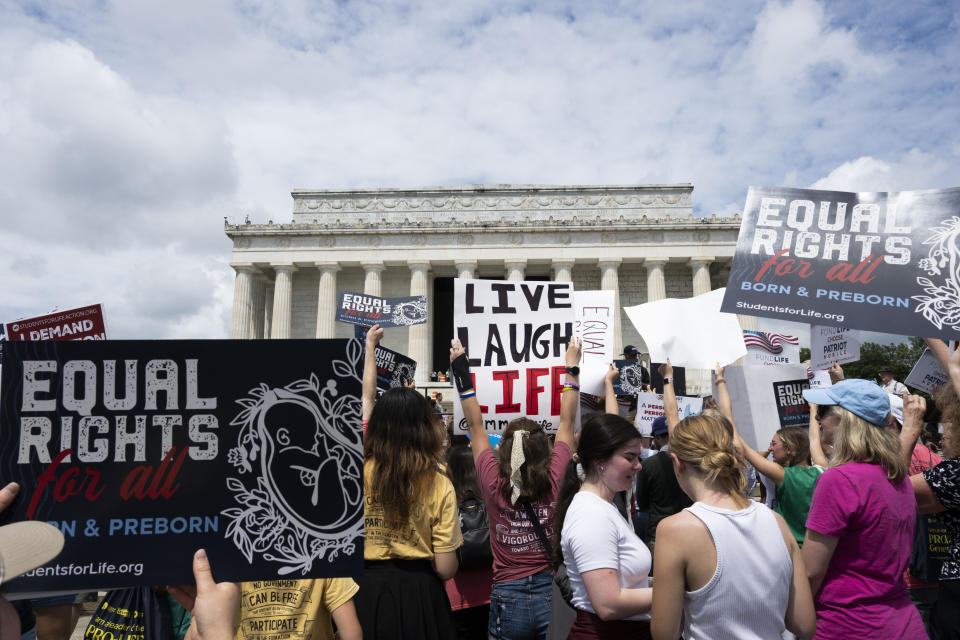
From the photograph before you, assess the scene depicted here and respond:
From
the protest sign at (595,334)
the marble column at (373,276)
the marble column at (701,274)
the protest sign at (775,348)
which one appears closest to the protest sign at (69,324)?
the protest sign at (595,334)

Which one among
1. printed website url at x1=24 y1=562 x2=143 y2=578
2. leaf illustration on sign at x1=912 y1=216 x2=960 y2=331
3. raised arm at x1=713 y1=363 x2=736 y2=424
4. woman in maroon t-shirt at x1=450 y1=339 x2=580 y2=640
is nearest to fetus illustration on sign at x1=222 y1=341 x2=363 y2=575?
printed website url at x1=24 y1=562 x2=143 y2=578

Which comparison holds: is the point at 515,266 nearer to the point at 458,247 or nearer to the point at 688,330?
the point at 458,247

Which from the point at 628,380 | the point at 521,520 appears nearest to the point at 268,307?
the point at 628,380

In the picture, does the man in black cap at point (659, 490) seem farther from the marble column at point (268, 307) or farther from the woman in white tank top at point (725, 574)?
the marble column at point (268, 307)

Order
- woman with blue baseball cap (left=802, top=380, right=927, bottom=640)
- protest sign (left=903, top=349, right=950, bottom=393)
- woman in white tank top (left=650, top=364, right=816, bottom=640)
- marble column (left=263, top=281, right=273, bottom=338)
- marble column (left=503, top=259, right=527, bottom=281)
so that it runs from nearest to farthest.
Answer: woman in white tank top (left=650, top=364, right=816, bottom=640) < woman with blue baseball cap (left=802, top=380, right=927, bottom=640) < protest sign (left=903, top=349, right=950, bottom=393) < marble column (left=503, top=259, right=527, bottom=281) < marble column (left=263, top=281, right=273, bottom=338)

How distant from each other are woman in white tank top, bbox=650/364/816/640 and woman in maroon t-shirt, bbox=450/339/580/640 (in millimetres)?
1227

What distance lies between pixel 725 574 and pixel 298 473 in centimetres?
176

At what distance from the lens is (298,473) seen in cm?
228

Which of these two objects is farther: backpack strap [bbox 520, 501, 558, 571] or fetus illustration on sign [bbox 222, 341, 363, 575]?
backpack strap [bbox 520, 501, 558, 571]

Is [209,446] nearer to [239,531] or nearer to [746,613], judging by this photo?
[239,531]

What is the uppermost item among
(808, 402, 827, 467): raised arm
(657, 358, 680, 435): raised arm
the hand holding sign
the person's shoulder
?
(657, 358, 680, 435): raised arm

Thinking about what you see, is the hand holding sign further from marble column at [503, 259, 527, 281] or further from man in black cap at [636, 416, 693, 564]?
marble column at [503, 259, 527, 281]

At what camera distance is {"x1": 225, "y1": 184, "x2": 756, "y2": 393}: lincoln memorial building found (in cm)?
3878

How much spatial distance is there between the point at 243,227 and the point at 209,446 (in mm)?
40360
